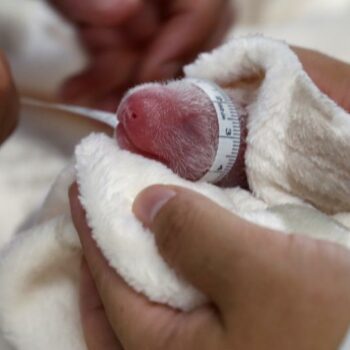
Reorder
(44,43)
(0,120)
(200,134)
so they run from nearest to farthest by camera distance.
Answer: (200,134), (0,120), (44,43)

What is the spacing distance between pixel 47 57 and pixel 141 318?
2.02 feet

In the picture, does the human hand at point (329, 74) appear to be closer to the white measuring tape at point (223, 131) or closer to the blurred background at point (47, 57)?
the white measuring tape at point (223, 131)

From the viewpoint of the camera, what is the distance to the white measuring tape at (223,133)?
1.64 feet

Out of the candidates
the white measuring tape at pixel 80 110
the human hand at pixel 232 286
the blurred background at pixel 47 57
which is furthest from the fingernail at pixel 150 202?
the blurred background at pixel 47 57

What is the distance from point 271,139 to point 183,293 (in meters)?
0.16

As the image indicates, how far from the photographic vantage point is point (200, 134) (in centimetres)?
49

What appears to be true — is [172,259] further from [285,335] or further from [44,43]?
[44,43]

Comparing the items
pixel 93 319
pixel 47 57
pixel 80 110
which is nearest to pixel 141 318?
pixel 93 319

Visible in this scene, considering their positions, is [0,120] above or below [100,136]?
below

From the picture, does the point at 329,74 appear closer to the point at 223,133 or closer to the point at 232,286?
the point at 223,133

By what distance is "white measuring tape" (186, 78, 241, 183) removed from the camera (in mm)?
499

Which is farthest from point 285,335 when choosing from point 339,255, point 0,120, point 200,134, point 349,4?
point 349,4

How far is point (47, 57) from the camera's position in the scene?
0.95m

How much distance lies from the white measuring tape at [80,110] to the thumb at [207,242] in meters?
0.23
